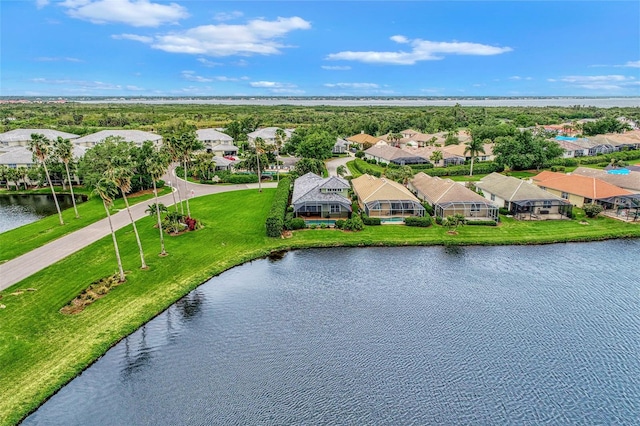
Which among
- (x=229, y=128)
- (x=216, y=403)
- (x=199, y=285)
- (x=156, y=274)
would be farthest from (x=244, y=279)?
(x=229, y=128)

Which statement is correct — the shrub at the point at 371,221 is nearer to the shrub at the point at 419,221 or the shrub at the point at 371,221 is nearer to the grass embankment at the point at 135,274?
the grass embankment at the point at 135,274

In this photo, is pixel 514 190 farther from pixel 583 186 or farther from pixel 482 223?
pixel 583 186

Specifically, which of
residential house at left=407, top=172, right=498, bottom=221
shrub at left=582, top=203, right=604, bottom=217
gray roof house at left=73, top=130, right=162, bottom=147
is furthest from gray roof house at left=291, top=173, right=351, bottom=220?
gray roof house at left=73, top=130, right=162, bottom=147

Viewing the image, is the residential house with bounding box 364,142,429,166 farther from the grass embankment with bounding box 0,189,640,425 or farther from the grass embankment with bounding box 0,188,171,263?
the grass embankment with bounding box 0,188,171,263

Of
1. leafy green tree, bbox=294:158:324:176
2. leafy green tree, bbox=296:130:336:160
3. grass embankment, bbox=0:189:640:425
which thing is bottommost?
grass embankment, bbox=0:189:640:425

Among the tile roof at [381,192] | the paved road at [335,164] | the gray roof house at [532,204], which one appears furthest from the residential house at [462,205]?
the paved road at [335,164]

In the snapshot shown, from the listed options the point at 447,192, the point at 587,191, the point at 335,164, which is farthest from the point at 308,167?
the point at 587,191
